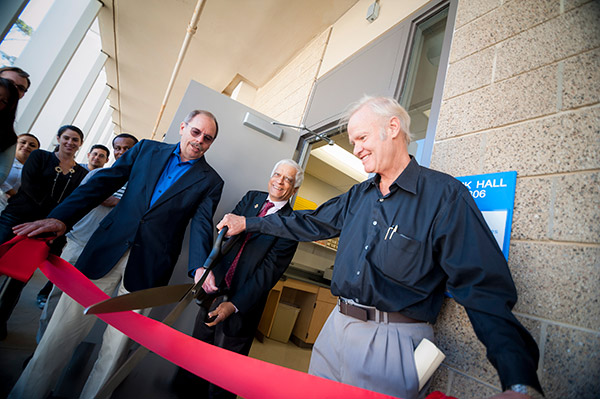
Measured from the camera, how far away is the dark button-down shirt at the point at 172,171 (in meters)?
1.57

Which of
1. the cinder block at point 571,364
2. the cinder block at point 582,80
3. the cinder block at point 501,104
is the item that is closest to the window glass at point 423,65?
the cinder block at point 501,104

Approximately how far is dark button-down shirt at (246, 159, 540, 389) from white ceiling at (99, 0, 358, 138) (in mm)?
2768

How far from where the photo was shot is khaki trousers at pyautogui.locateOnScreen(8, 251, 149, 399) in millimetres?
1207

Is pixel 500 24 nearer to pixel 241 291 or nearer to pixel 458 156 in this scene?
pixel 458 156

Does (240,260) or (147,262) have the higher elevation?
(240,260)

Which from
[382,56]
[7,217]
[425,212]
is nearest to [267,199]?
[425,212]

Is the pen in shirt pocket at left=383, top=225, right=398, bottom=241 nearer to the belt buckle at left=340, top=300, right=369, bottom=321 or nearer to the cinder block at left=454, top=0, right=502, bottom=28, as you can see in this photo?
the belt buckle at left=340, top=300, right=369, bottom=321

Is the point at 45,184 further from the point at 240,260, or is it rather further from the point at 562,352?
the point at 562,352

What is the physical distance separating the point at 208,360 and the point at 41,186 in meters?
2.22

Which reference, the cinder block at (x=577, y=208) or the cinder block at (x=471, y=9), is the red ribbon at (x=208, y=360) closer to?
the cinder block at (x=577, y=208)

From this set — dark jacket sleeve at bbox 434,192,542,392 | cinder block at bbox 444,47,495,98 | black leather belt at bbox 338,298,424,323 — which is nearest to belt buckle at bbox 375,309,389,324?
black leather belt at bbox 338,298,424,323

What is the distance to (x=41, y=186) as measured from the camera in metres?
1.98

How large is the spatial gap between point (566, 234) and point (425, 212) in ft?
1.33

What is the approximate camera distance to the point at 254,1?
3.09 metres
